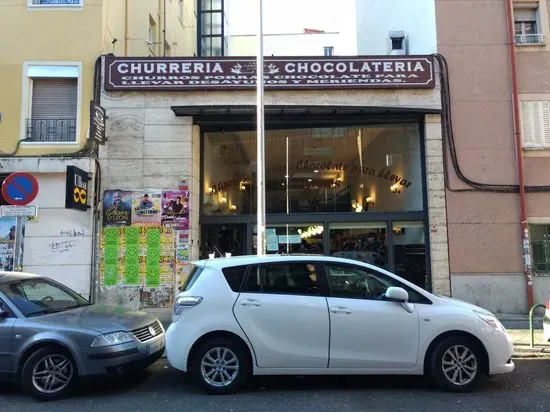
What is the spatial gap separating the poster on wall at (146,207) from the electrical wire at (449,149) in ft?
21.5

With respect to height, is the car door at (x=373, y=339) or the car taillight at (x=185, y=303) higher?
the car taillight at (x=185, y=303)

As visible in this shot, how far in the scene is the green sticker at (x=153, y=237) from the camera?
12.1m

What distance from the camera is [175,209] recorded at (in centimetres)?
1213

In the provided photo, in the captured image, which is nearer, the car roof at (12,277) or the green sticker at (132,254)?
the car roof at (12,277)

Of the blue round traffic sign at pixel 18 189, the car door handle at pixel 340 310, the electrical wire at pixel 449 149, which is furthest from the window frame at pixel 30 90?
the electrical wire at pixel 449 149

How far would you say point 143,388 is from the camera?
6738mm

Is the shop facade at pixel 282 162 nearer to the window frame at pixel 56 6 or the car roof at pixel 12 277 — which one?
the window frame at pixel 56 6

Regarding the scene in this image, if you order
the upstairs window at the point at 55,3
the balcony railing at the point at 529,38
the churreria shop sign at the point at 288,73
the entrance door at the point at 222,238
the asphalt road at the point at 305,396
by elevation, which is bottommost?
the asphalt road at the point at 305,396

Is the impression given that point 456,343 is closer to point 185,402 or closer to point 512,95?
point 185,402

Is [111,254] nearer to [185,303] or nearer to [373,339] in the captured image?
[185,303]

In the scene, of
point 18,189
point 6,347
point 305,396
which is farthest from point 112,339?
point 18,189

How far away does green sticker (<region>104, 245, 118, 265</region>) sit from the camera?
1199 centimetres

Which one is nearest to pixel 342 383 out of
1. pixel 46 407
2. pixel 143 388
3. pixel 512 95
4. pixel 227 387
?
pixel 227 387

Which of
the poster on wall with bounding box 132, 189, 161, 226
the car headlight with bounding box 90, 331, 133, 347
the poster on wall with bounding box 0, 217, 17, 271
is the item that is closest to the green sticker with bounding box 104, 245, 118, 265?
the poster on wall with bounding box 132, 189, 161, 226
